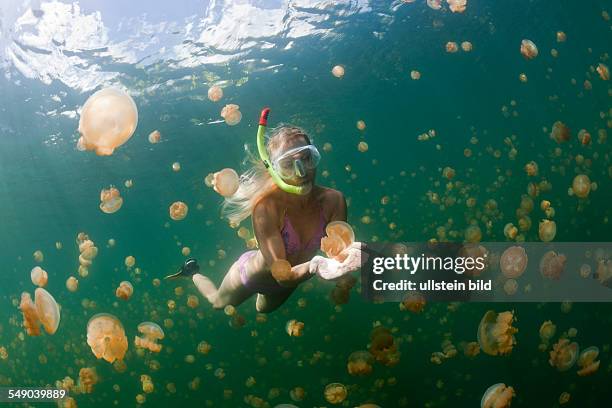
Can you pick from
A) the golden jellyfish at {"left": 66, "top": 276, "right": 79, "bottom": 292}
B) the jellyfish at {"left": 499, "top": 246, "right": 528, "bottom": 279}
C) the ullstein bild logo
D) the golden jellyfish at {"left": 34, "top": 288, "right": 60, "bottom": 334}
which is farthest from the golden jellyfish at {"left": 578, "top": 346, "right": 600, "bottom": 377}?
the golden jellyfish at {"left": 34, "top": 288, "right": 60, "bottom": 334}

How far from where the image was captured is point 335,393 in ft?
15.4

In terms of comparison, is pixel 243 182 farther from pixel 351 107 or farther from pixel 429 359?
pixel 429 359

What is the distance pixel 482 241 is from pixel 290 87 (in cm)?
253

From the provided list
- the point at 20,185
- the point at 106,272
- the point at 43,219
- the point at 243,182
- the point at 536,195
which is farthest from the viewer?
the point at 20,185

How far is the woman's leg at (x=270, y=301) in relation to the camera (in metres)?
4.69

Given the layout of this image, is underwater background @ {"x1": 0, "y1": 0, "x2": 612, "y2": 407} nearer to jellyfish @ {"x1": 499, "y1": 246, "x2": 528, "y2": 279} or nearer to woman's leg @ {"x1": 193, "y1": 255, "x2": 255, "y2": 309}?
woman's leg @ {"x1": 193, "y1": 255, "x2": 255, "y2": 309}

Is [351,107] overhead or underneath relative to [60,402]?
overhead

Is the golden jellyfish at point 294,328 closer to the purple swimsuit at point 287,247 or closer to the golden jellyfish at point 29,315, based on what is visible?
the purple swimsuit at point 287,247

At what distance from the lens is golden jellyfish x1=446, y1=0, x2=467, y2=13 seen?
526 cm

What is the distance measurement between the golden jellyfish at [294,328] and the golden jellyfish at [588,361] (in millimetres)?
2995

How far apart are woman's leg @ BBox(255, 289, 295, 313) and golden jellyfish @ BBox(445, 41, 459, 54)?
3.12 meters

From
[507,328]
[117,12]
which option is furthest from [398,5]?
[507,328]

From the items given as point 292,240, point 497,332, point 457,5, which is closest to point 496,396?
point 497,332

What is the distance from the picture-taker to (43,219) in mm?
5938
